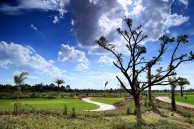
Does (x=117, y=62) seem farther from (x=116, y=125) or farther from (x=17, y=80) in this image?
(x=17, y=80)

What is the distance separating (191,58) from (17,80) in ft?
86.0

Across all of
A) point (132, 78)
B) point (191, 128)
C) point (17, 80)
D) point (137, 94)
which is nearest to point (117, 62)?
point (132, 78)

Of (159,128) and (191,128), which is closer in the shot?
(159,128)

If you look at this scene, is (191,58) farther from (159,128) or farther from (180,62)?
(159,128)

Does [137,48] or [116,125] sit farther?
[137,48]

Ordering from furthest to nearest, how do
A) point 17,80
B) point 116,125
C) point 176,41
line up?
point 17,80 → point 176,41 → point 116,125

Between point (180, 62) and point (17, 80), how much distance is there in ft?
82.6

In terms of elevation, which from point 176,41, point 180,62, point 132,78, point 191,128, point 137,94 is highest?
point 176,41

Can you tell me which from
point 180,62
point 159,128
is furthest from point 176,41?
point 159,128

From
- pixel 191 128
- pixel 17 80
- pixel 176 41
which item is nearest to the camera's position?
pixel 176 41

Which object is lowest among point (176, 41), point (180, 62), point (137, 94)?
point (137, 94)

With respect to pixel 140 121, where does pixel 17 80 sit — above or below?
above

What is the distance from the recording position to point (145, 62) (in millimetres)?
24844

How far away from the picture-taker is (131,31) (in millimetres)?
24578
